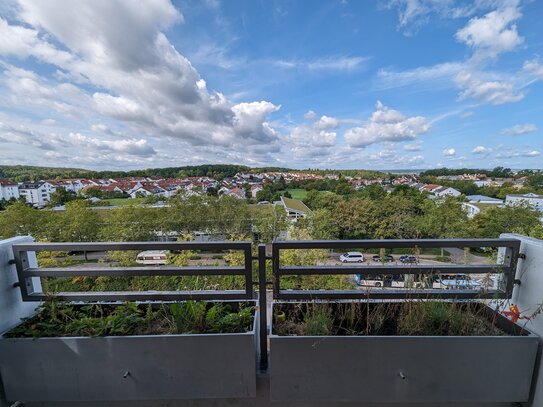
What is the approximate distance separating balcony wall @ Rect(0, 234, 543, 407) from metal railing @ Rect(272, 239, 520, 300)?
0.07 meters

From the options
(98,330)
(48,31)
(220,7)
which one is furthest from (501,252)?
(48,31)

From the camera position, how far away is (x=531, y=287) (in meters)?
1.46

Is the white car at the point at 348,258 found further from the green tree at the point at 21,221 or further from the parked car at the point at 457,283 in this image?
the green tree at the point at 21,221

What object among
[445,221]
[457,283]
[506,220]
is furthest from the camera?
[445,221]

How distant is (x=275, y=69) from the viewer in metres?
6.13

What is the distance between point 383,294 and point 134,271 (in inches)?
68.0

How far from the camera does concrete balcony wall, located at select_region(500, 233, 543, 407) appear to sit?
52.9 inches

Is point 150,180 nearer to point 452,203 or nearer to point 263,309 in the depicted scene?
point 263,309

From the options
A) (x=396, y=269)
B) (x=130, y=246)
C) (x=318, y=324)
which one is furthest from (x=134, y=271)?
(x=396, y=269)

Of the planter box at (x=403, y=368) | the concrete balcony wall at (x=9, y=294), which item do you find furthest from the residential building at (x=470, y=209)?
the concrete balcony wall at (x=9, y=294)

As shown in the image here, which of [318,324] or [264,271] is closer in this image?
[318,324]

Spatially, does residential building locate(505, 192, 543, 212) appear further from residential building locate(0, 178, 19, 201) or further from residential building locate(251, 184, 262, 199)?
residential building locate(0, 178, 19, 201)

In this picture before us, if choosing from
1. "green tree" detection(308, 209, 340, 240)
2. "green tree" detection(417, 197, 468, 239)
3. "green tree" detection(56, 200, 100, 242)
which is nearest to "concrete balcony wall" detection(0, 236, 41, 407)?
"green tree" detection(308, 209, 340, 240)

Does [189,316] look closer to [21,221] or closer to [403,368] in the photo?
[403,368]
